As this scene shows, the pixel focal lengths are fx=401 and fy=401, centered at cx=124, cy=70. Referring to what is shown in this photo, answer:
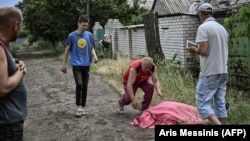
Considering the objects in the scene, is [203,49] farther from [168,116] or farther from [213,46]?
[168,116]

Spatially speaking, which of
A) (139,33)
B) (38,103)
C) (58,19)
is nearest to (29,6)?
(58,19)

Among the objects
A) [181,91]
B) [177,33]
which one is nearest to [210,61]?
[181,91]

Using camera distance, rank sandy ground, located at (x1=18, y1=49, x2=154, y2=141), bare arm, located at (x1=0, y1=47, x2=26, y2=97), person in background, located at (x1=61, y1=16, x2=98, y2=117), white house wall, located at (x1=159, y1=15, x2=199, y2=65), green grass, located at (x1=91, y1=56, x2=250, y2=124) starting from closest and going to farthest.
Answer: bare arm, located at (x1=0, y1=47, x2=26, y2=97)
sandy ground, located at (x1=18, y1=49, x2=154, y2=141)
green grass, located at (x1=91, y1=56, x2=250, y2=124)
person in background, located at (x1=61, y1=16, x2=98, y2=117)
white house wall, located at (x1=159, y1=15, x2=199, y2=65)

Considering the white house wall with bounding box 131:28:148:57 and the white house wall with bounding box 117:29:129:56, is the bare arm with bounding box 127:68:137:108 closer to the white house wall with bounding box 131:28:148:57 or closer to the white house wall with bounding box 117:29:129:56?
the white house wall with bounding box 131:28:148:57

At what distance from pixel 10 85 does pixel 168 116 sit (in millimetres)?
3618

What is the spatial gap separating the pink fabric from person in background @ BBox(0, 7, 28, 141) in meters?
3.27

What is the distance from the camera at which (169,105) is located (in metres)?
6.55

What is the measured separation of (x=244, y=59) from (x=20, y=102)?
23.2 ft

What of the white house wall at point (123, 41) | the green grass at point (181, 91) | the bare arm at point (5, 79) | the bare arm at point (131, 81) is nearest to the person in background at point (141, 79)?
the bare arm at point (131, 81)

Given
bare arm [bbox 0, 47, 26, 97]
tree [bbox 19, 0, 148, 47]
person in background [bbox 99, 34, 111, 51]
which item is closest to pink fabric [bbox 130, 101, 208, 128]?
bare arm [bbox 0, 47, 26, 97]

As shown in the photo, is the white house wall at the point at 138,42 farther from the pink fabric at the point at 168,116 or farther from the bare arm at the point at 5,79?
the bare arm at the point at 5,79

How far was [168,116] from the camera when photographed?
6277 millimetres

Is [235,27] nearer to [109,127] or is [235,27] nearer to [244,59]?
[244,59]

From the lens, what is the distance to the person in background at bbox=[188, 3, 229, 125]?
5328 millimetres
